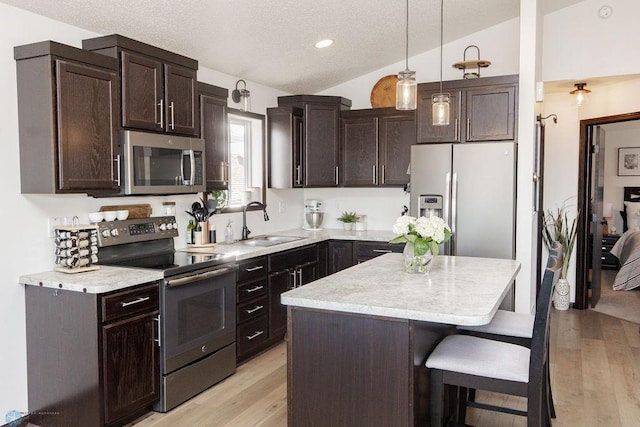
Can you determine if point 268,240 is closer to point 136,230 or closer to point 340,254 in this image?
point 340,254

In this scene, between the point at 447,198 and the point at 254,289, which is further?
the point at 447,198

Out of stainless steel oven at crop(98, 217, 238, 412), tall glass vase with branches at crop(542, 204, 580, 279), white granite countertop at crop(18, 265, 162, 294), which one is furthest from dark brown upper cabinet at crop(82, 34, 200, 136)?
tall glass vase with branches at crop(542, 204, 580, 279)

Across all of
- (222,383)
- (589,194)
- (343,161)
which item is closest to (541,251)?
(589,194)

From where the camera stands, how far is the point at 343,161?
534 cm

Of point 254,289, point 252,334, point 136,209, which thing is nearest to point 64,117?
point 136,209

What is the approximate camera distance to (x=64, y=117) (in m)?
2.73

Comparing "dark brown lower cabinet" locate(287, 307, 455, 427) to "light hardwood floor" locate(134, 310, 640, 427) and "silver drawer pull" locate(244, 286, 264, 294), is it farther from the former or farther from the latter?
"silver drawer pull" locate(244, 286, 264, 294)

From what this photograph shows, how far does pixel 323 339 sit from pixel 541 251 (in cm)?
440

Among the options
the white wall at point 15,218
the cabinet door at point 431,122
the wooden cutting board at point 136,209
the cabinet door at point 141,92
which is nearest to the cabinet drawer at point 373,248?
the cabinet door at point 431,122

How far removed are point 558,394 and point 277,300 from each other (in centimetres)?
220

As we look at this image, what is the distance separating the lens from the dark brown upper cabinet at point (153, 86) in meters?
3.05

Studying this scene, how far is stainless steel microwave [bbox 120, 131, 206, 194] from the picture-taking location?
10.1ft

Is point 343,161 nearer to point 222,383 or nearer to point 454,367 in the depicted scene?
point 222,383

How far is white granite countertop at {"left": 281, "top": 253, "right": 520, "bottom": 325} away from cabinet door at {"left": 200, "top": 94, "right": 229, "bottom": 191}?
1.53 metres
